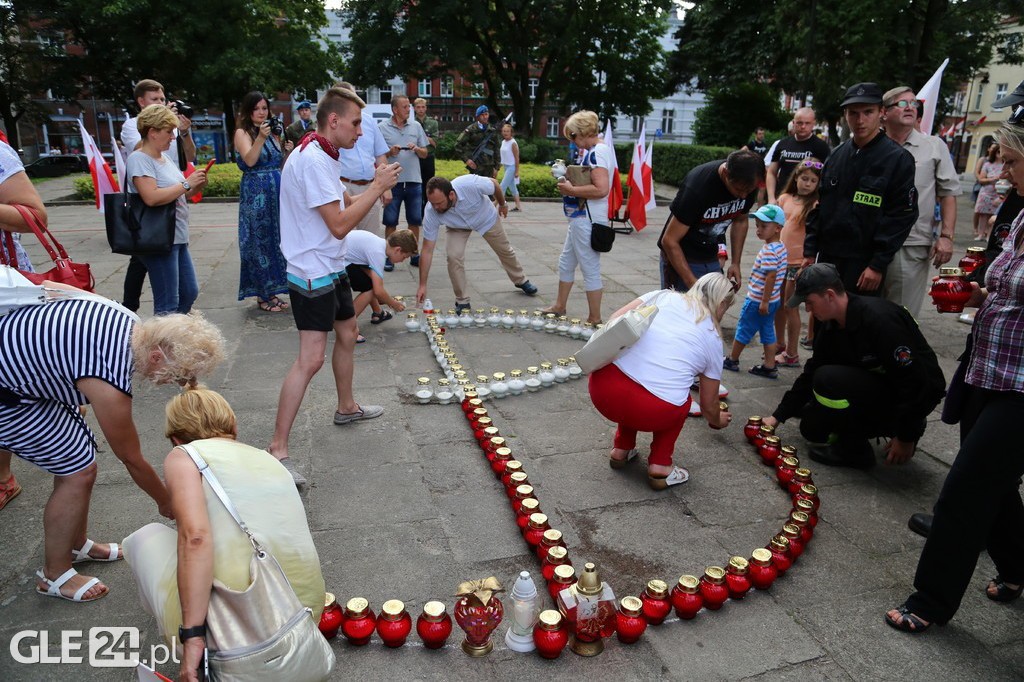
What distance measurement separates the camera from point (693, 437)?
4.14 m

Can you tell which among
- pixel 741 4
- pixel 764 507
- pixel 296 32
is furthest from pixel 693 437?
pixel 296 32

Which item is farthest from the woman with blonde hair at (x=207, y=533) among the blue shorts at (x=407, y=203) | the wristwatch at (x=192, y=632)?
the blue shorts at (x=407, y=203)

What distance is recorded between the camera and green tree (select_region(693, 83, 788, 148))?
75.0 feet

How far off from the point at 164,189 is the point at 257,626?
3.74 meters

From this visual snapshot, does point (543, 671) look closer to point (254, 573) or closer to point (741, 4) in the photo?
point (254, 573)

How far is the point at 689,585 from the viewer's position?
8.38 ft

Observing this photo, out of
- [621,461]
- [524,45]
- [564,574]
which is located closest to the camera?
[564,574]

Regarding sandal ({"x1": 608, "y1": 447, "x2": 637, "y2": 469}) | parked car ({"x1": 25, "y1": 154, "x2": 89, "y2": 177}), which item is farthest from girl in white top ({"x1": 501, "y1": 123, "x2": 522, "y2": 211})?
parked car ({"x1": 25, "y1": 154, "x2": 89, "y2": 177})

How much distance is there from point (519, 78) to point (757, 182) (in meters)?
29.9

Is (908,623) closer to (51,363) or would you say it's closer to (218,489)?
(218,489)

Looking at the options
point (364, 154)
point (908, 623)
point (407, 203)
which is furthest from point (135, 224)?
point (908, 623)

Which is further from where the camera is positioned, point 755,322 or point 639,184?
point 639,184

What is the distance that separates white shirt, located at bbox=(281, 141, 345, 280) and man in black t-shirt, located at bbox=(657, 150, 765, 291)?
220cm

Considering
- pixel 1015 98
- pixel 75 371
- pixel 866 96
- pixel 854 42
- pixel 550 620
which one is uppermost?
pixel 854 42
